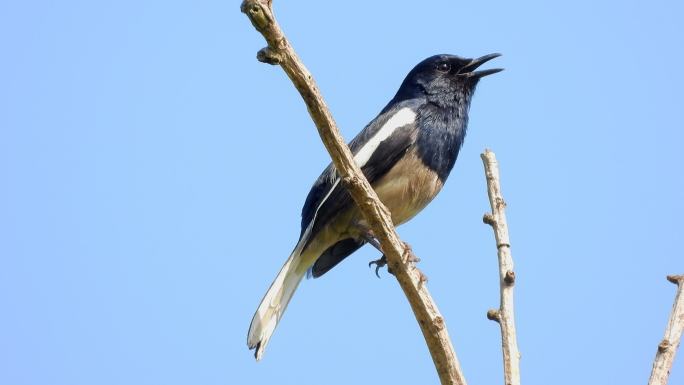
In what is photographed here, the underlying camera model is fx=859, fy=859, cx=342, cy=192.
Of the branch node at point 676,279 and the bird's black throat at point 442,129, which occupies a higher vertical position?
the bird's black throat at point 442,129

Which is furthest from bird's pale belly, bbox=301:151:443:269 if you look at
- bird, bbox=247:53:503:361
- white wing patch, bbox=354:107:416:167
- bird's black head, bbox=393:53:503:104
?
bird's black head, bbox=393:53:503:104

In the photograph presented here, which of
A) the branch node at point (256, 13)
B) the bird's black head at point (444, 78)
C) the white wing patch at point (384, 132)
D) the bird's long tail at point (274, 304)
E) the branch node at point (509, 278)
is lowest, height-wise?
the branch node at point (509, 278)

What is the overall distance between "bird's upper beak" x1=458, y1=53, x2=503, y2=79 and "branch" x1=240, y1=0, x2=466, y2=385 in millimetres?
2570

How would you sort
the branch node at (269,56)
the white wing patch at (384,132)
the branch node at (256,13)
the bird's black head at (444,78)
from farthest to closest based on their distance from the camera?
the bird's black head at (444,78)
the white wing patch at (384,132)
the branch node at (269,56)
the branch node at (256,13)

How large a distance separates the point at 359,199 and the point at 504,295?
818 millimetres

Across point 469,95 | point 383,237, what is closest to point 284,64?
point 383,237

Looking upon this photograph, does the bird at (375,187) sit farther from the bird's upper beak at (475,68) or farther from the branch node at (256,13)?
the branch node at (256,13)

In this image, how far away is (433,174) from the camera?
5.79 m

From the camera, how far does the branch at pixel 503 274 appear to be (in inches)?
148

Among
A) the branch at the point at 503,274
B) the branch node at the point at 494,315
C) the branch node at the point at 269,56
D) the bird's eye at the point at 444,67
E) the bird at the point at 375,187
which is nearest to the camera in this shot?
the branch node at the point at 269,56

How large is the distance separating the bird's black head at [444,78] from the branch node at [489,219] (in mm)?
2010

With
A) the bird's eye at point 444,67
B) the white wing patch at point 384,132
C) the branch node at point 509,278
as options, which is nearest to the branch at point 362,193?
the branch node at point 509,278

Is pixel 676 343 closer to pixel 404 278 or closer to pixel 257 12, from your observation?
pixel 404 278

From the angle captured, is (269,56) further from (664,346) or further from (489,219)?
(664,346)
